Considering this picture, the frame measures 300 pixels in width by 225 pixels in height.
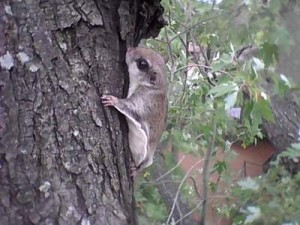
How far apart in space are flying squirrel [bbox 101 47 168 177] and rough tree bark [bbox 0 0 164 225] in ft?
0.28

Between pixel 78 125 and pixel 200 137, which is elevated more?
pixel 78 125

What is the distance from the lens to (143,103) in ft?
6.54

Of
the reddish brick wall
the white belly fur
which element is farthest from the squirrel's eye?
the reddish brick wall

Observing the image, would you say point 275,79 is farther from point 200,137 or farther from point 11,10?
point 200,137

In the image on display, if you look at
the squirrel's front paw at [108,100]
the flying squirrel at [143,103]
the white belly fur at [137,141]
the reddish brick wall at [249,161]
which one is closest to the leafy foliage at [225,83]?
the flying squirrel at [143,103]

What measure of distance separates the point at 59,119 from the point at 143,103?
0.43 m

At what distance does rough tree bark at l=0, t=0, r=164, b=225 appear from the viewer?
1.56m

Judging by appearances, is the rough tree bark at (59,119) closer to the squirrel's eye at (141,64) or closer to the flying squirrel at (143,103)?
the flying squirrel at (143,103)

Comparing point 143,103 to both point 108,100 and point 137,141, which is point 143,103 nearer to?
point 137,141

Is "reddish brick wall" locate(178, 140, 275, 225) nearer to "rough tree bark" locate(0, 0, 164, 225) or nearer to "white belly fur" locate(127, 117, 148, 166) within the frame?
"white belly fur" locate(127, 117, 148, 166)

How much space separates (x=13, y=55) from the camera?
1.58 m

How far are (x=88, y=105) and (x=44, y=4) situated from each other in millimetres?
260

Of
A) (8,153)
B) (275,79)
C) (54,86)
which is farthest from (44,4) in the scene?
(275,79)

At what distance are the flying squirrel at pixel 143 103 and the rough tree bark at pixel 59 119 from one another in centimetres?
8
